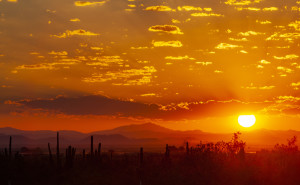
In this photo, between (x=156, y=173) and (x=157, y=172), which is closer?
(x=156, y=173)

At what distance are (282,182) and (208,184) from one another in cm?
638

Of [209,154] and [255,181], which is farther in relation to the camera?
[209,154]

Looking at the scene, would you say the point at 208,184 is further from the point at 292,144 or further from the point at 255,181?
the point at 292,144

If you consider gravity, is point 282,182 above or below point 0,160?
below

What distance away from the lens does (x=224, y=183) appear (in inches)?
1256

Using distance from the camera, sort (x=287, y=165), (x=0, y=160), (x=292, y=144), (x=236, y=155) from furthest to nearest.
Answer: (x=292, y=144) < (x=236, y=155) < (x=287, y=165) < (x=0, y=160)

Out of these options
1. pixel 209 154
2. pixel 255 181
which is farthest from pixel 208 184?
pixel 209 154

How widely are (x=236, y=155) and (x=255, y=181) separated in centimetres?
1009

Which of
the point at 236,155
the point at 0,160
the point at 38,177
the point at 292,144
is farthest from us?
the point at 292,144

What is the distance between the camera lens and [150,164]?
1526 inches

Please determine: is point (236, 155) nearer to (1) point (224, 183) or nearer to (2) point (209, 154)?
(2) point (209, 154)

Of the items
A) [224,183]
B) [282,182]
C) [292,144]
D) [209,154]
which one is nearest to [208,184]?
[224,183]

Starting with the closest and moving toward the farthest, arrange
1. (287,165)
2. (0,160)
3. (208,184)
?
1. (208,184)
2. (0,160)
3. (287,165)

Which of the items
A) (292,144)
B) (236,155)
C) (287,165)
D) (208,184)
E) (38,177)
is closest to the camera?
(208,184)
